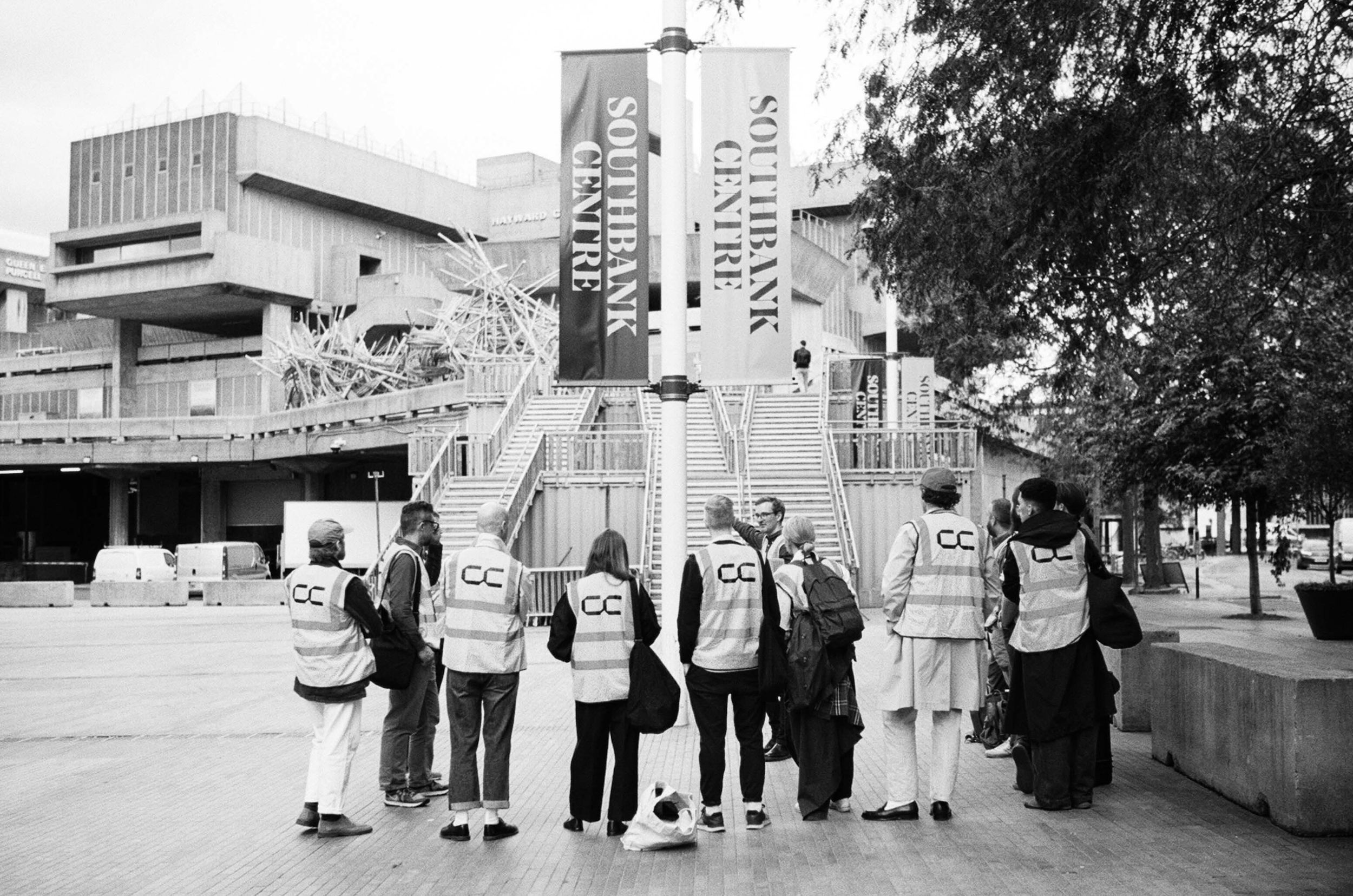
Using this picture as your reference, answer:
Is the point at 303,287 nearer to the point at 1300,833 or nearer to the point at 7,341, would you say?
the point at 7,341

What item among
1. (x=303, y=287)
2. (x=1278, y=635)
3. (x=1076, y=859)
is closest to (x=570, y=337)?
(x=1076, y=859)

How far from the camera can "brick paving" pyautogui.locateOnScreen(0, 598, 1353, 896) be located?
642 cm

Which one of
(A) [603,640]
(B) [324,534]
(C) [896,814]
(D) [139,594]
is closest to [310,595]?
(B) [324,534]

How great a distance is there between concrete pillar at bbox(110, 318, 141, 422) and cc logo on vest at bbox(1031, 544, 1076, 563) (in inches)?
2558

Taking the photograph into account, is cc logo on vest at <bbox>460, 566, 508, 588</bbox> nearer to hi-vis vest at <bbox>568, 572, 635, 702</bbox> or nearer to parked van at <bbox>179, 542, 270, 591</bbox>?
hi-vis vest at <bbox>568, 572, 635, 702</bbox>

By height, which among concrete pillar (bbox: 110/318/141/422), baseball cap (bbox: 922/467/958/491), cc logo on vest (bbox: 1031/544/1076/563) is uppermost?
concrete pillar (bbox: 110/318/141/422)

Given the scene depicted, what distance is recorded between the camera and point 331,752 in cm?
750

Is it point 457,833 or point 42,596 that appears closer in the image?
point 457,833

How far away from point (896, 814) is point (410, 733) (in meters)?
3.14

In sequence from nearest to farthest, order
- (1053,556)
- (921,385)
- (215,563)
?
(1053,556), (921,385), (215,563)

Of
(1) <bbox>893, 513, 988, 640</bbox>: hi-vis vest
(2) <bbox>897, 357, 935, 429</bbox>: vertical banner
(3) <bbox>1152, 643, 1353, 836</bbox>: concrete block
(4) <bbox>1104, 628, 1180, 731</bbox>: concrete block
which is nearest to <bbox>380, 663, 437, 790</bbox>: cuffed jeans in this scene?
(1) <bbox>893, 513, 988, 640</bbox>: hi-vis vest

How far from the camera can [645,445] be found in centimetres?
2442

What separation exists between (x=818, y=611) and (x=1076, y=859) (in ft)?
6.42

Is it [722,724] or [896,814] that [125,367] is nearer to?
[722,724]
